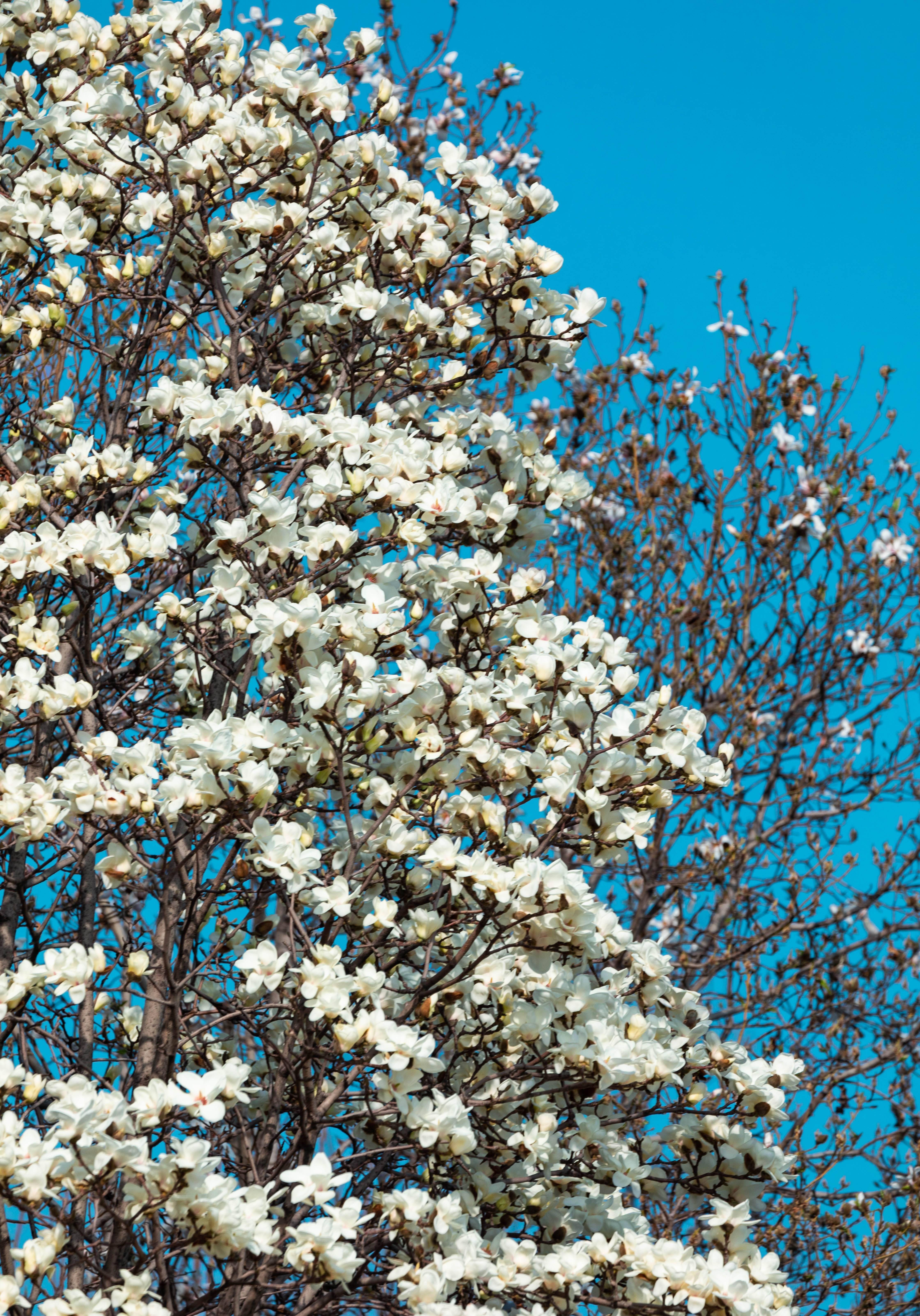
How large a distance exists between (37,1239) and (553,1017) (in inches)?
55.4

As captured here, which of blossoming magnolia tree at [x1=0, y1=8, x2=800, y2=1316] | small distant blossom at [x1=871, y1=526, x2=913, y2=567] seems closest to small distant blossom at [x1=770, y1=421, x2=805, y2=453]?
small distant blossom at [x1=871, y1=526, x2=913, y2=567]

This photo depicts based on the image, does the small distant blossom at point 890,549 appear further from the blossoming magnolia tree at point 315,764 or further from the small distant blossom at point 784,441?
the blossoming magnolia tree at point 315,764

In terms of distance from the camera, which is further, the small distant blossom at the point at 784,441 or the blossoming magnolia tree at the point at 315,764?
the small distant blossom at the point at 784,441

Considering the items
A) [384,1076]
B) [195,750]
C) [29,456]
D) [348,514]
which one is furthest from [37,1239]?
[29,456]

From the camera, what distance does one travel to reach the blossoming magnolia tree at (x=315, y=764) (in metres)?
3.46

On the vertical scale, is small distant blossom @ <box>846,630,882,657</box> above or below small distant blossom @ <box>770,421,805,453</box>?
below

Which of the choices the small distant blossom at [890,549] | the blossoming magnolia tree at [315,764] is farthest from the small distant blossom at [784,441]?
the blossoming magnolia tree at [315,764]

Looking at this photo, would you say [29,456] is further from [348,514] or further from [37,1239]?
[37,1239]

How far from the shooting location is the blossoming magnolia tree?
3459mm

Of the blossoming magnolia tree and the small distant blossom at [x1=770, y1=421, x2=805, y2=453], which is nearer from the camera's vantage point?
the blossoming magnolia tree

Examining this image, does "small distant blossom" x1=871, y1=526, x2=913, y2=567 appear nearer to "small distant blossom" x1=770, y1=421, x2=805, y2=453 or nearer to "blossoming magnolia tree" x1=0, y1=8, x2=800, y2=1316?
"small distant blossom" x1=770, y1=421, x2=805, y2=453

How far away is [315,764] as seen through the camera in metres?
3.80

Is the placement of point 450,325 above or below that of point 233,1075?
above

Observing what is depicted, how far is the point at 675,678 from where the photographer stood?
7.63 meters
